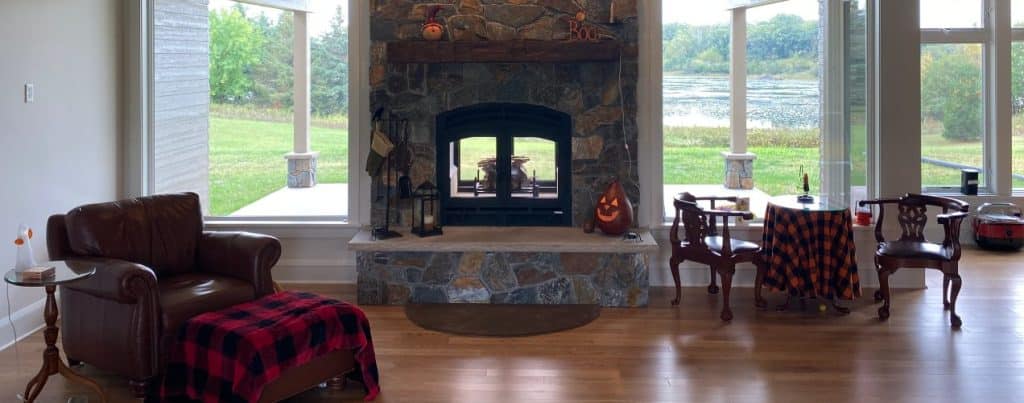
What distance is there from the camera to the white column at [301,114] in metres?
6.43

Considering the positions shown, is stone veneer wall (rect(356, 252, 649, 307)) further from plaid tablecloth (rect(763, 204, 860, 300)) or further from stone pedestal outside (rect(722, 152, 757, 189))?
stone pedestal outside (rect(722, 152, 757, 189))

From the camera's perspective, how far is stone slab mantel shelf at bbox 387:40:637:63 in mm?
5816

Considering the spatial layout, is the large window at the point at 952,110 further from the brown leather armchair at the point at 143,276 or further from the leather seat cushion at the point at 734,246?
the brown leather armchair at the point at 143,276

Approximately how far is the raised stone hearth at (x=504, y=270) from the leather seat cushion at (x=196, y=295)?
1284 mm

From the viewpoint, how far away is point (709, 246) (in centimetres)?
555

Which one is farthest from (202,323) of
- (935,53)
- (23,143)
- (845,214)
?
(935,53)

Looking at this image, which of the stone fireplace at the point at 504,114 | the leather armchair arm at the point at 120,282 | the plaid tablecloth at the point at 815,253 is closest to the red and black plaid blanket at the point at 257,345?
the leather armchair arm at the point at 120,282

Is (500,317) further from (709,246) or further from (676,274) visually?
(709,246)

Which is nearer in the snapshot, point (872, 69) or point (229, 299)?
point (229, 299)

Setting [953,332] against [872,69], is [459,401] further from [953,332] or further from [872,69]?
[872,69]

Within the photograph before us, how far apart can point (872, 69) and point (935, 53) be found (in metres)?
2.72

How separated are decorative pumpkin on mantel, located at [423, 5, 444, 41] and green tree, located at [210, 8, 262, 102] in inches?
53.8

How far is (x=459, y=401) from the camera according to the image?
3955 mm

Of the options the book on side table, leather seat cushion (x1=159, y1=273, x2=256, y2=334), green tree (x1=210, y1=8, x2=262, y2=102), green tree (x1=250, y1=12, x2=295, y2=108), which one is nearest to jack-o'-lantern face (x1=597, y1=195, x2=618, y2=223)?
leather seat cushion (x1=159, y1=273, x2=256, y2=334)
